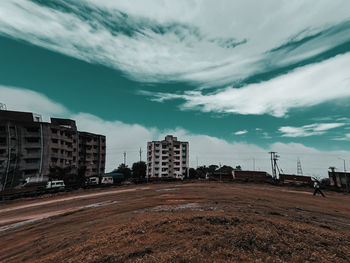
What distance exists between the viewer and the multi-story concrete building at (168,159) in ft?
322

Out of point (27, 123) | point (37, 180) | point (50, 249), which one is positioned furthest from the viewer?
point (27, 123)

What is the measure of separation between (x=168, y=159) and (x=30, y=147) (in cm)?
6163

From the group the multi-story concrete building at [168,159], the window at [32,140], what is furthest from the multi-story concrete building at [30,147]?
the multi-story concrete building at [168,159]

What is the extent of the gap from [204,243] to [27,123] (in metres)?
67.6

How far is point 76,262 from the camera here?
5.29 m

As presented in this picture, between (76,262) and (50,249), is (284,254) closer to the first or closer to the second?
(76,262)

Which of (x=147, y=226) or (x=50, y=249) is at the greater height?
(x=147, y=226)

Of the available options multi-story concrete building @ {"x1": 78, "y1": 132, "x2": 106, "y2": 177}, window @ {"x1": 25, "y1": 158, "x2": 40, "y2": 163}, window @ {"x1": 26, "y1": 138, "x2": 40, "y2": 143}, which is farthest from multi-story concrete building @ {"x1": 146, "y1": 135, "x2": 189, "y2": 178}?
window @ {"x1": 26, "y1": 138, "x2": 40, "y2": 143}

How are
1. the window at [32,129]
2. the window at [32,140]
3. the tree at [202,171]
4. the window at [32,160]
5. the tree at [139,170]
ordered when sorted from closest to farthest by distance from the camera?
the window at [32,160]
the window at [32,140]
the window at [32,129]
the tree at [139,170]
the tree at [202,171]

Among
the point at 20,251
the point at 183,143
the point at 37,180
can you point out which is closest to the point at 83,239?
the point at 20,251

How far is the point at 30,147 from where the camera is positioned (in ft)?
176

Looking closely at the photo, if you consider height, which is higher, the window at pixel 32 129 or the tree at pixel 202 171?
the window at pixel 32 129

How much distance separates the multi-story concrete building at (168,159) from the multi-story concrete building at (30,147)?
4126cm

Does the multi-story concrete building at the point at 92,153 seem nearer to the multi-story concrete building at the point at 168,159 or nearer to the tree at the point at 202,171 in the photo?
the multi-story concrete building at the point at 168,159
